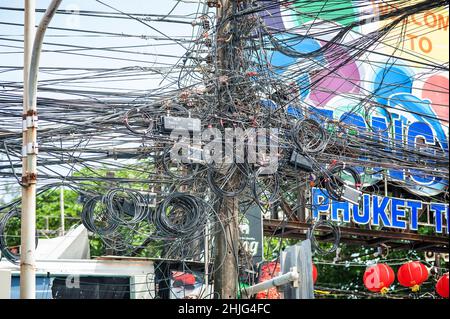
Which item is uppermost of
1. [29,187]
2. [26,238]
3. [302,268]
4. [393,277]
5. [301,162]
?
[301,162]

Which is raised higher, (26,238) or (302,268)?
(26,238)

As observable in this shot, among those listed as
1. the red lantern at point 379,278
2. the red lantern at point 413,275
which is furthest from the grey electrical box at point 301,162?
the red lantern at point 413,275

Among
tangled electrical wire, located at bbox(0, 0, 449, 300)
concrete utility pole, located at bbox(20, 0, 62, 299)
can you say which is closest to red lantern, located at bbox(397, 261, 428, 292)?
tangled electrical wire, located at bbox(0, 0, 449, 300)

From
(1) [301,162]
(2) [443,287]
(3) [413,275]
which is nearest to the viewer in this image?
(1) [301,162]

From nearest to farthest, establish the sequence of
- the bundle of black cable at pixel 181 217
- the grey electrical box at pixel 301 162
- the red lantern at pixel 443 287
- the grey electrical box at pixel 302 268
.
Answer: the grey electrical box at pixel 302 268 < the bundle of black cable at pixel 181 217 < the grey electrical box at pixel 301 162 < the red lantern at pixel 443 287

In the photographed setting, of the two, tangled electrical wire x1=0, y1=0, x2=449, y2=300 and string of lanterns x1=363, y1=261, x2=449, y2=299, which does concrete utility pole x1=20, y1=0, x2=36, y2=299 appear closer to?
tangled electrical wire x1=0, y1=0, x2=449, y2=300

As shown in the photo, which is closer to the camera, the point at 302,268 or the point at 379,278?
the point at 302,268

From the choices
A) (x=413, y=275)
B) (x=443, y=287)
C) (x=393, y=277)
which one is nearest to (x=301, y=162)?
(x=393, y=277)

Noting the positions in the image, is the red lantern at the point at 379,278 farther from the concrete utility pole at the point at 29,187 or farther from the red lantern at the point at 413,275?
the concrete utility pole at the point at 29,187

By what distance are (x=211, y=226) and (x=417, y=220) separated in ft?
32.1

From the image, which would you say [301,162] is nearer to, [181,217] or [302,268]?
[181,217]

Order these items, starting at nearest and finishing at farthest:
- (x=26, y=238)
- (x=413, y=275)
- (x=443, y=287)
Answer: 1. (x=26, y=238)
2. (x=413, y=275)
3. (x=443, y=287)

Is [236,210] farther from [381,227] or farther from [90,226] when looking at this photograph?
[381,227]
